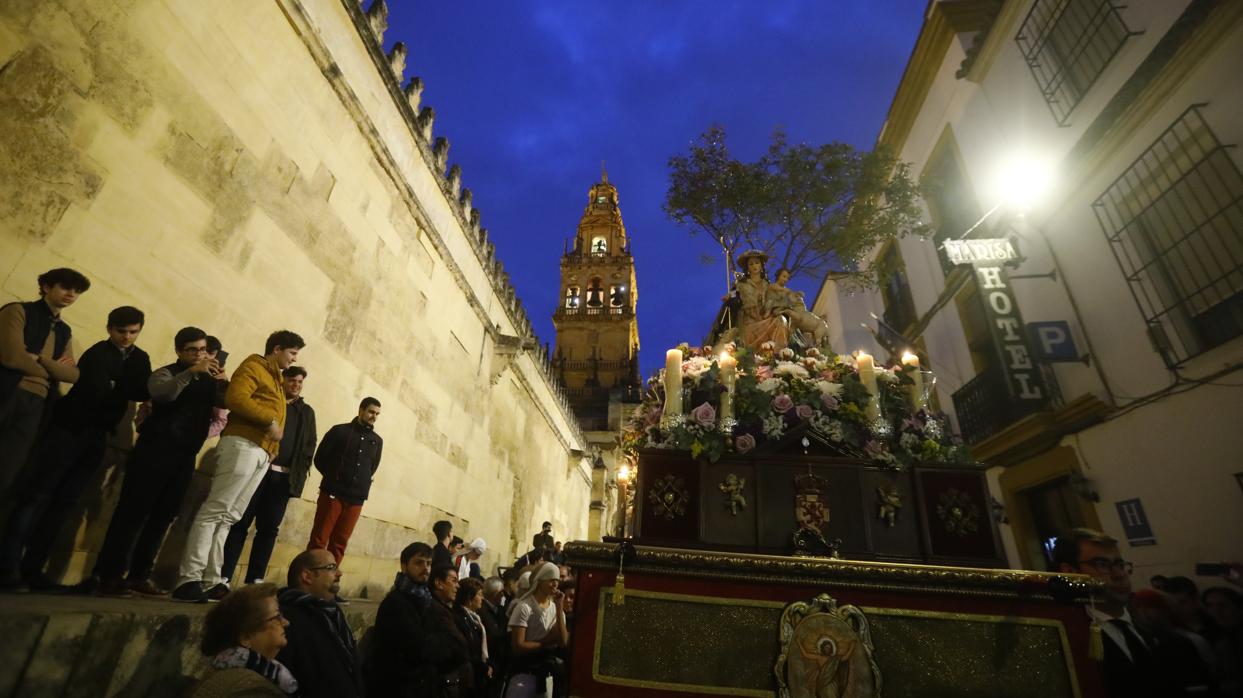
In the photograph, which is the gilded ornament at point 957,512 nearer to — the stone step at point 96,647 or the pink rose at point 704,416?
the pink rose at point 704,416

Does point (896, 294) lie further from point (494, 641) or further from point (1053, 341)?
point (494, 641)

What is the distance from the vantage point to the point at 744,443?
2.98 meters

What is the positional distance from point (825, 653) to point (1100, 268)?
347 inches

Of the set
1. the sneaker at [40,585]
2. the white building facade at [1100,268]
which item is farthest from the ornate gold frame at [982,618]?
the white building facade at [1100,268]

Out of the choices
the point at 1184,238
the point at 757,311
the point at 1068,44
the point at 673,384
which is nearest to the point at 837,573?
the point at 673,384

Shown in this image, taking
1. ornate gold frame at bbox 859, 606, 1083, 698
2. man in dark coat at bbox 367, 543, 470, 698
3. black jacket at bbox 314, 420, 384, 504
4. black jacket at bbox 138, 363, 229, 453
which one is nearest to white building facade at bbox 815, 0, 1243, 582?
ornate gold frame at bbox 859, 606, 1083, 698

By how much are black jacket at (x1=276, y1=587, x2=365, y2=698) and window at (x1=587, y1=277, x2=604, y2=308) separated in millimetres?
47725

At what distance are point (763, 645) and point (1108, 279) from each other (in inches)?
346

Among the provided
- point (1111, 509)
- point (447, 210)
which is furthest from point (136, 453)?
point (1111, 509)

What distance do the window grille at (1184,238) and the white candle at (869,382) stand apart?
5.63 m

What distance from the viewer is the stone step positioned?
189 cm

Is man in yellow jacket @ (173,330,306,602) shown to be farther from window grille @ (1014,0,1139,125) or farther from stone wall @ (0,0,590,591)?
window grille @ (1014,0,1139,125)

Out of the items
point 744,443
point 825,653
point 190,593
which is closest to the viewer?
point 825,653

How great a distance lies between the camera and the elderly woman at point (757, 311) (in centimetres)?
441
